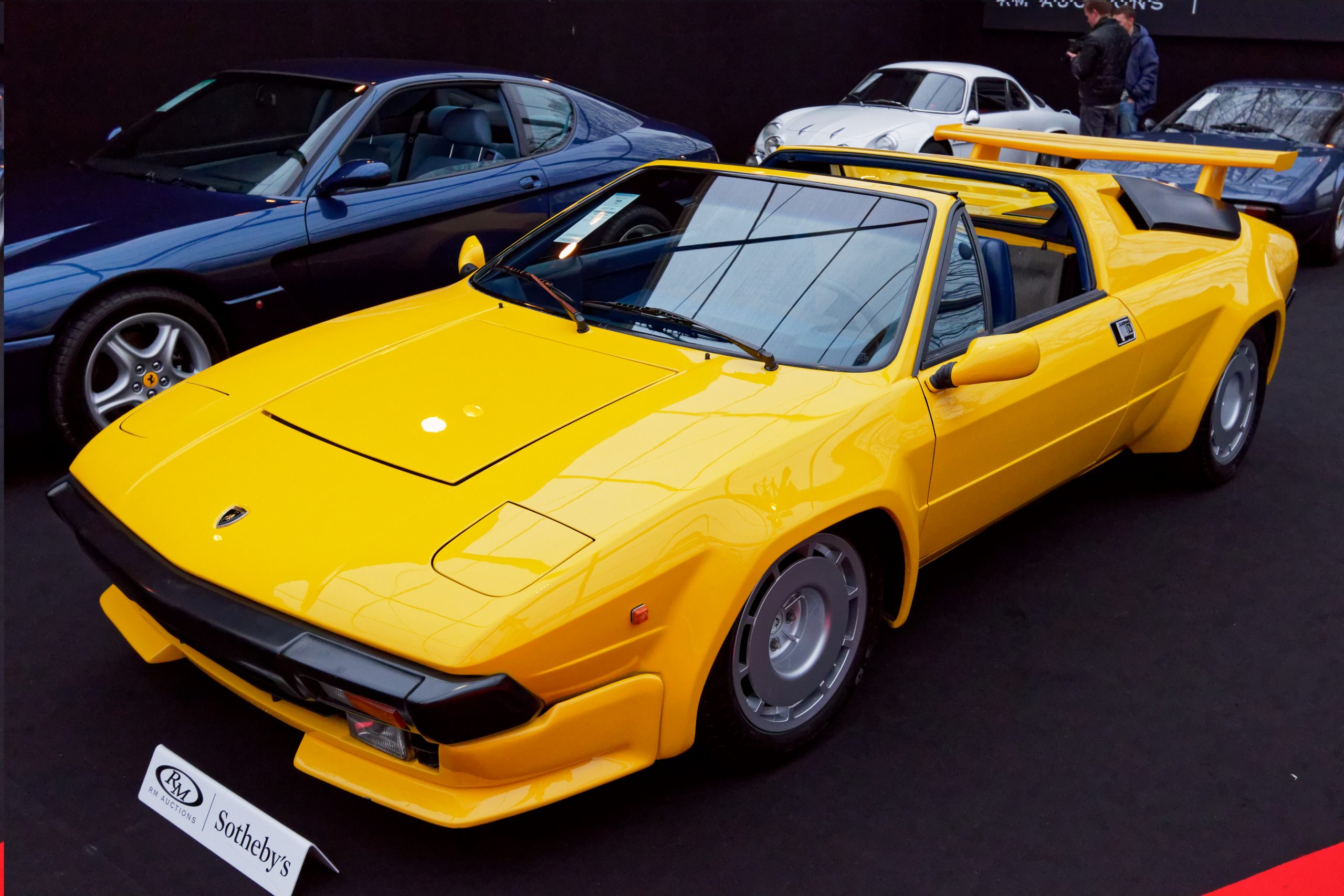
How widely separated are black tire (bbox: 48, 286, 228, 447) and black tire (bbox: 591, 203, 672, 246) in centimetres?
183

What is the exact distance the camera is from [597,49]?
389 inches

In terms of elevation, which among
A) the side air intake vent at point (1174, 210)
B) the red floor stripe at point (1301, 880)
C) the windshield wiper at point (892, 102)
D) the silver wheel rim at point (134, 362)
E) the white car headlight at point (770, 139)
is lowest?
the red floor stripe at point (1301, 880)

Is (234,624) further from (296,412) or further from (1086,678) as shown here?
(1086,678)

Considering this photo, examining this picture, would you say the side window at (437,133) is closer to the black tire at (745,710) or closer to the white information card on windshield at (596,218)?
the white information card on windshield at (596,218)

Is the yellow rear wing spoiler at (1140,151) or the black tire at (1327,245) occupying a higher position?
the yellow rear wing spoiler at (1140,151)

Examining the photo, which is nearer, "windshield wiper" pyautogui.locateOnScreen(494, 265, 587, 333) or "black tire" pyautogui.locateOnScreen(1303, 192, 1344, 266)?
"windshield wiper" pyautogui.locateOnScreen(494, 265, 587, 333)

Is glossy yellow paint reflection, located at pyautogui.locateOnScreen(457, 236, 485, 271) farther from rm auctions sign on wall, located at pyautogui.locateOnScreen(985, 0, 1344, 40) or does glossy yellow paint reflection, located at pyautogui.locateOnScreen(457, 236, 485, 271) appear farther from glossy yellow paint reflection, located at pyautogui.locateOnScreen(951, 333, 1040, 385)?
rm auctions sign on wall, located at pyautogui.locateOnScreen(985, 0, 1344, 40)

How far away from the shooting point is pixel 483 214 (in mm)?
5078

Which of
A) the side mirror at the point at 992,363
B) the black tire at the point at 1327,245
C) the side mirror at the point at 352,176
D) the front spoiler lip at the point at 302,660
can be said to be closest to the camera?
the front spoiler lip at the point at 302,660

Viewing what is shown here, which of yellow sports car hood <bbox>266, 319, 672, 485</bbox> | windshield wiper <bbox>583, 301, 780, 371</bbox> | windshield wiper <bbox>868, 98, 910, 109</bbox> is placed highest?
windshield wiper <bbox>583, 301, 780, 371</bbox>

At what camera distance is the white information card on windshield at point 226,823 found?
2.21 m

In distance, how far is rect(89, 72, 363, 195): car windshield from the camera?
4.69 m

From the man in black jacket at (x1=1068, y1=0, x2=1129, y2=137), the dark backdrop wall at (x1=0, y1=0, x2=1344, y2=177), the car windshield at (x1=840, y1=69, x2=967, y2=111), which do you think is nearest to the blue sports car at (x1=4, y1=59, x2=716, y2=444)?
the dark backdrop wall at (x1=0, y1=0, x2=1344, y2=177)

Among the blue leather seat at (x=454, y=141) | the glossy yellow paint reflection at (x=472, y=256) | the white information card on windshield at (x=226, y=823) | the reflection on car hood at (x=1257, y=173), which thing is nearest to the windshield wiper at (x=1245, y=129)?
the reflection on car hood at (x=1257, y=173)
